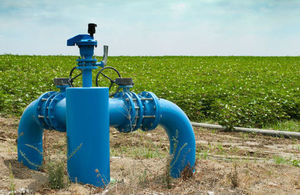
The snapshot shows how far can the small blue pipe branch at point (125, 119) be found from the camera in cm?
328

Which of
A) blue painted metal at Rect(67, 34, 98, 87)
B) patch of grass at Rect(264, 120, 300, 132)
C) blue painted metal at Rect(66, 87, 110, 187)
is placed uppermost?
blue painted metal at Rect(67, 34, 98, 87)

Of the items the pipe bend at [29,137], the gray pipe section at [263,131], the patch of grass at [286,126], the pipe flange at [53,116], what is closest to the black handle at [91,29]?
the pipe flange at [53,116]

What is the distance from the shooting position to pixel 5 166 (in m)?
3.55

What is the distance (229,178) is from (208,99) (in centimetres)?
539

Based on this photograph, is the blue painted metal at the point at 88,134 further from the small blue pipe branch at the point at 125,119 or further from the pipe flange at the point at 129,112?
the pipe flange at the point at 129,112

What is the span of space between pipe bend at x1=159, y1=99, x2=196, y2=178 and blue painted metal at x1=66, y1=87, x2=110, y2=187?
26.2 inches

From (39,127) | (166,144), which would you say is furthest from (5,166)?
(166,144)

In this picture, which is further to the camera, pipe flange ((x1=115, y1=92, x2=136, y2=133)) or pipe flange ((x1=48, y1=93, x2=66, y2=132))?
pipe flange ((x1=48, y1=93, x2=66, y2=132))

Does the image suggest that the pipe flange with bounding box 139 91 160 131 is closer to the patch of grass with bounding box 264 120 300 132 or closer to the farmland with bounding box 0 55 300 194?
the farmland with bounding box 0 55 300 194

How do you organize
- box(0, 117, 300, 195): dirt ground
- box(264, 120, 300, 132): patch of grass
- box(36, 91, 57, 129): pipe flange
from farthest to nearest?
1. box(264, 120, 300, 132): patch of grass
2. box(36, 91, 57, 129): pipe flange
3. box(0, 117, 300, 195): dirt ground

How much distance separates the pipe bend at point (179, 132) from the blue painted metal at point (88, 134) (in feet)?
2.19

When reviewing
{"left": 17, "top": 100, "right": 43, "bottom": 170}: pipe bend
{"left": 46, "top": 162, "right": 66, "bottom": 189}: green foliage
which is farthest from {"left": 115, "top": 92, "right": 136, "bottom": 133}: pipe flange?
{"left": 17, "top": 100, "right": 43, "bottom": 170}: pipe bend

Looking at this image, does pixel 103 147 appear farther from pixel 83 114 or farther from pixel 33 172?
pixel 33 172

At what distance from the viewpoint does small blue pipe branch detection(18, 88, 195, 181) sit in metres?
3.28
